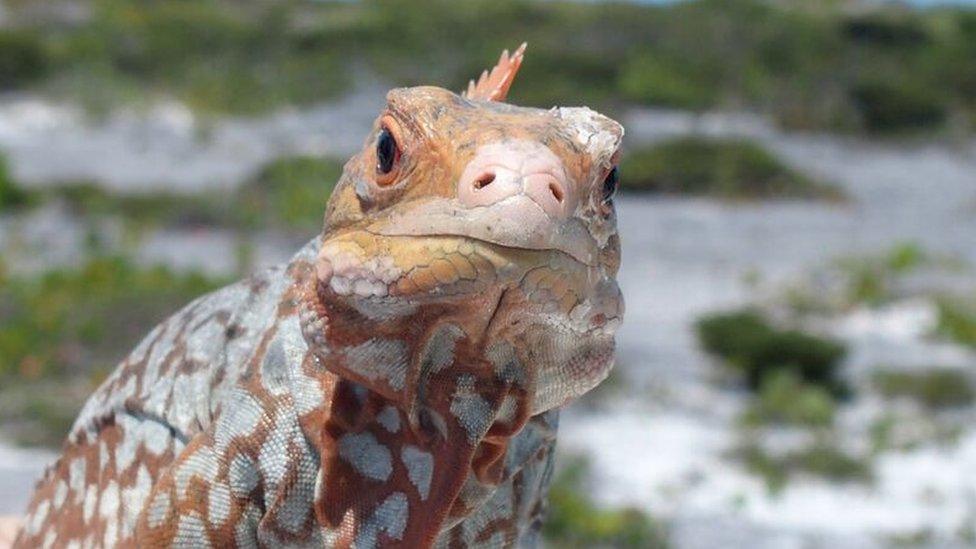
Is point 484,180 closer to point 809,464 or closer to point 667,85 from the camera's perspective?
point 809,464

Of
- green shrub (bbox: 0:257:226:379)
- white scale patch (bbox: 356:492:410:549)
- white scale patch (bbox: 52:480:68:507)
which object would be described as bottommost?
white scale patch (bbox: 356:492:410:549)

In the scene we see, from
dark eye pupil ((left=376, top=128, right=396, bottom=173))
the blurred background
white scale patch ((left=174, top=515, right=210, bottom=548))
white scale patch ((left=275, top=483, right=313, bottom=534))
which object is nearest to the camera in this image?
dark eye pupil ((left=376, top=128, right=396, bottom=173))

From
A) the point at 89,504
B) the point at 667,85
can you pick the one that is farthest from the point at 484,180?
the point at 667,85

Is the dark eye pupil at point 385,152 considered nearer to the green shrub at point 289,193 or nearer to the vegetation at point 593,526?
the vegetation at point 593,526

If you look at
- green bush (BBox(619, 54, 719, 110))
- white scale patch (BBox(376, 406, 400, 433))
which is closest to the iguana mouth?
white scale patch (BBox(376, 406, 400, 433))

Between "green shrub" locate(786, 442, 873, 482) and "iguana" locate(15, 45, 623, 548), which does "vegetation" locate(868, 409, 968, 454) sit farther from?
"iguana" locate(15, 45, 623, 548)

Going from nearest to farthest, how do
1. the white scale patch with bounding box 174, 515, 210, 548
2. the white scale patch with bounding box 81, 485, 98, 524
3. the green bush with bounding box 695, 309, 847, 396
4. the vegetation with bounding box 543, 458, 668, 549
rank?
the white scale patch with bounding box 174, 515, 210, 548, the white scale patch with bounding box 81, 485, 98, 524, the vegetation with bounding box 543, 458, 668, 549, the green bush with bounding box 695, 309, 847, 396
